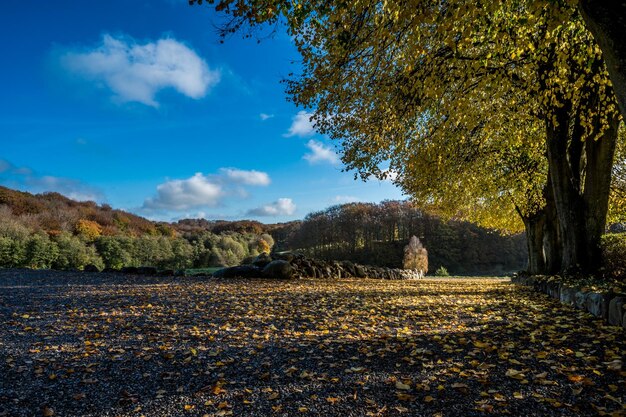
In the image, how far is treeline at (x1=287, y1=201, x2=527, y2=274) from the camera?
49.0 m

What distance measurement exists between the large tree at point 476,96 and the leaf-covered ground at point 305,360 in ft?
14.2

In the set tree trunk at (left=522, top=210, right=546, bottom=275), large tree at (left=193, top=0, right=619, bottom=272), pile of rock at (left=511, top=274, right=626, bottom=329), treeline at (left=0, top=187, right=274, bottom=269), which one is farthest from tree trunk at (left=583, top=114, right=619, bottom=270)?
treeline at (left=0, top=187, right=274, bottom=269)

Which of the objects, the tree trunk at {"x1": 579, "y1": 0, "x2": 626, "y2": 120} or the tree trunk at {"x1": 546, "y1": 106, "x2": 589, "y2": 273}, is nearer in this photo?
the tree trunk at {"x1": 579, "y1": 0, "x2": 626, "y2": 120}

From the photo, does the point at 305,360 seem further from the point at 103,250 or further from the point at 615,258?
the point at 103,250

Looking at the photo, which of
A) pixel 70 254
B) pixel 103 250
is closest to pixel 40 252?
pixel 70 254

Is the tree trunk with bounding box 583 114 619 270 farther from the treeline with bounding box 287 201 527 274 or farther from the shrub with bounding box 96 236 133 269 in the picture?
the treeline with bounding box 287 201 527 274

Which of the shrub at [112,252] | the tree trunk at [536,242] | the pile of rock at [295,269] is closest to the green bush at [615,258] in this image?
the tree trunk at [536,242]

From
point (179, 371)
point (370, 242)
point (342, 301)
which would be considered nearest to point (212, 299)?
point (342, 301)

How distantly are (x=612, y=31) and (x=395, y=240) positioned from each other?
1999 inches

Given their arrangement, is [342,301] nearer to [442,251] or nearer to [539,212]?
[539,212]

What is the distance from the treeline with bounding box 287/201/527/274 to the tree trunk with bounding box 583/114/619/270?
38733 mm

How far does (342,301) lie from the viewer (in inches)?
381

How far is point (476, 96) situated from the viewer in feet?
29.6

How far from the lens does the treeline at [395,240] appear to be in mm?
49031
